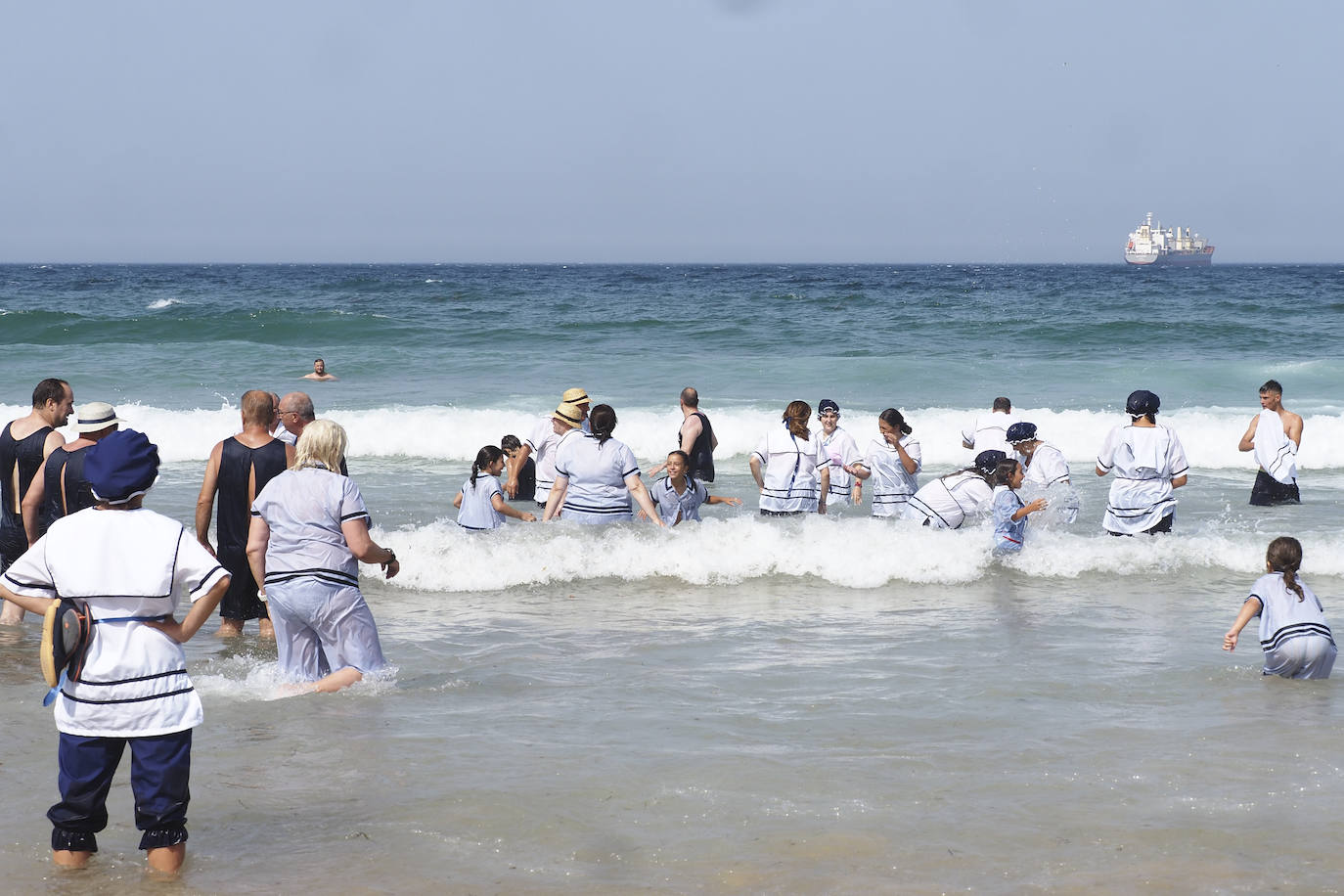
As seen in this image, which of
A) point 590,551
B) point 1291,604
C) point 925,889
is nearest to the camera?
point 925,889

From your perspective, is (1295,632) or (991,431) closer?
(1295,632)

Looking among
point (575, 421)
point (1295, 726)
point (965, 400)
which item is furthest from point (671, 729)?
point (965, 400)

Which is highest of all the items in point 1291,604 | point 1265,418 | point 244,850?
point 1265,418

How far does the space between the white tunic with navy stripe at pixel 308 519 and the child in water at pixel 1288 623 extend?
171 inches

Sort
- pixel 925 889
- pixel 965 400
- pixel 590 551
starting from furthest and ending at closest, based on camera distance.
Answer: pixel 965 400 < pixel 590 551 < pixel 925 889

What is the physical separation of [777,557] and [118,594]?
247 inches

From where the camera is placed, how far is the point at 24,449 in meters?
7.11

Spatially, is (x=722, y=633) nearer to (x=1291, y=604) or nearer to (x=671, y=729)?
(x=671, y=729)

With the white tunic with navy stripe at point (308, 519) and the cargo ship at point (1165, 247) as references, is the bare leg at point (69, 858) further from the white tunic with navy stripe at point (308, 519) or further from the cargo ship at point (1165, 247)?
the cargo ship at point (1165, 247)

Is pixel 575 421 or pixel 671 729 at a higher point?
pixel 575 421

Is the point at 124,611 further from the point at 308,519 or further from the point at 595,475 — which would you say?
the point at 595,475

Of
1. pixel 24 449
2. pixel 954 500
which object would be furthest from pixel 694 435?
pixel 24 449

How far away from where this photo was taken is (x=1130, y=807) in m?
4.72

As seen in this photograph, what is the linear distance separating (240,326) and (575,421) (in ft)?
92.8
